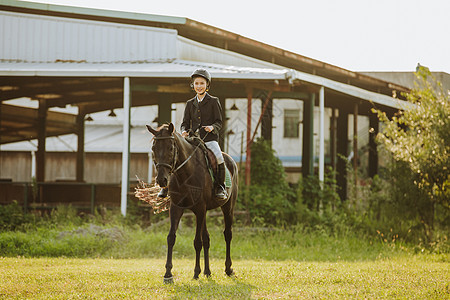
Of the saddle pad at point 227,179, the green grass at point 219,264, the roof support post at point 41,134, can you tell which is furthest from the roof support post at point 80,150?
the saddle pad at point 227,179

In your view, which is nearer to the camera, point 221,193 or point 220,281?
point 220,281

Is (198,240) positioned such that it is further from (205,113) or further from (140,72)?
(140,72)

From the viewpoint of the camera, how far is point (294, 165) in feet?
121

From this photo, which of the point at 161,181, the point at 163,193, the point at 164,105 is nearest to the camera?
the point at 161,181

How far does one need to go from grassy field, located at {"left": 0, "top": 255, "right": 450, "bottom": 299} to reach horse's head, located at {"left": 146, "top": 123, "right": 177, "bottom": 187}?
60.2 inches

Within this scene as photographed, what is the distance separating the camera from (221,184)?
879cm

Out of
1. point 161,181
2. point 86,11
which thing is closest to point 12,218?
point 86,11

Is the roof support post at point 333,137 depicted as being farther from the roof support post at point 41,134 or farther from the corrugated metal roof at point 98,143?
the roof support post at point 41,134

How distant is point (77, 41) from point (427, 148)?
37.6 feet

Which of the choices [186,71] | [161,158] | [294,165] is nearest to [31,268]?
[161,158]

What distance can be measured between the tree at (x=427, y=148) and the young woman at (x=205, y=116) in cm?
736

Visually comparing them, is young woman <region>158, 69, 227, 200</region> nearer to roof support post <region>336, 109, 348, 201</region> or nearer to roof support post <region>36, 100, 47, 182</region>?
roof support post <region>36, 100, 47, 182</region>

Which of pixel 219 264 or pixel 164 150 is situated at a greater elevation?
pixel 164 150

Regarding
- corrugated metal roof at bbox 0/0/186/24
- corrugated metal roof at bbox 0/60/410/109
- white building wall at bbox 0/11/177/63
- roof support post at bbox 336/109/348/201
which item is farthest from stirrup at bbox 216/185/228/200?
roof support post at bbox 336/109/348/201
